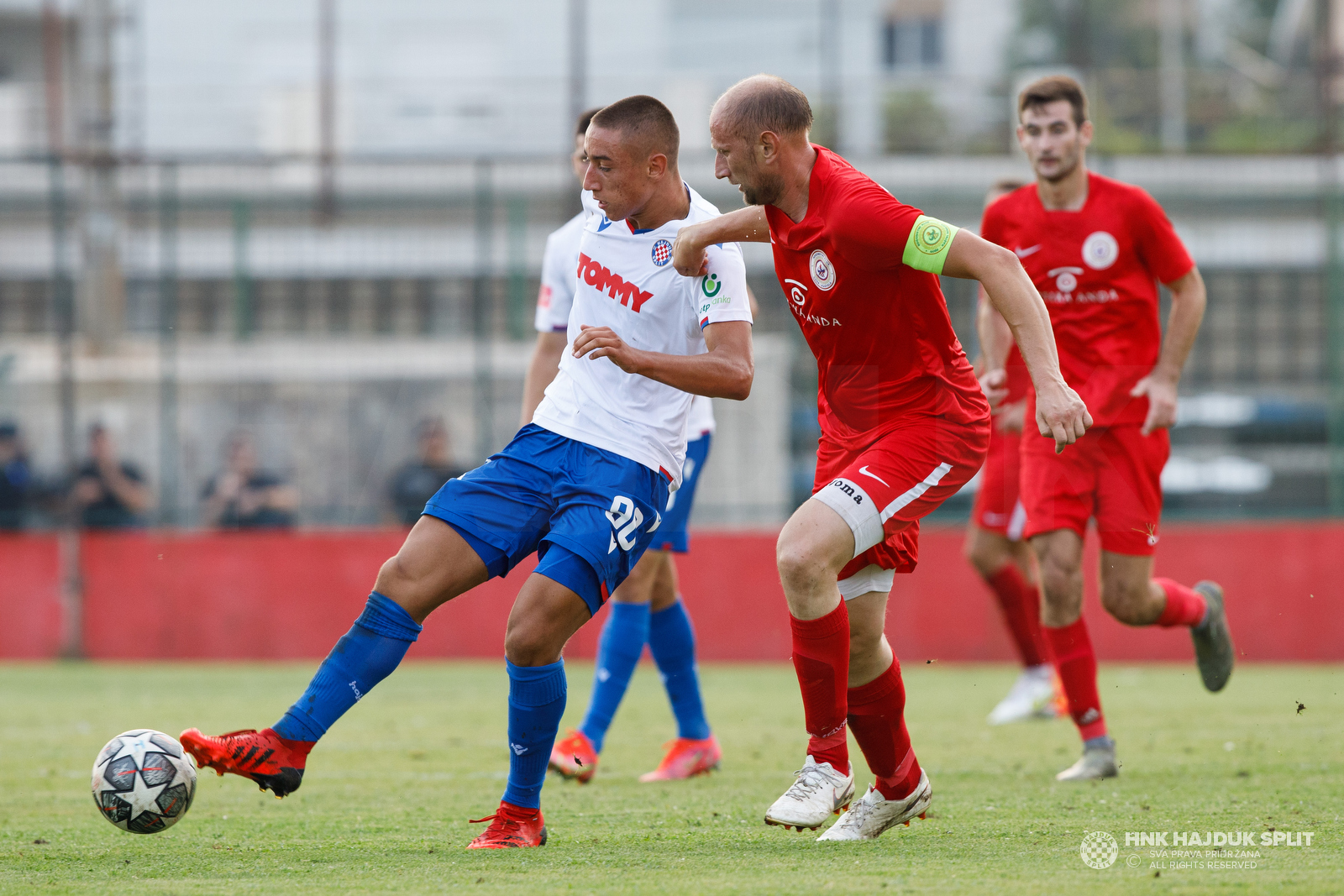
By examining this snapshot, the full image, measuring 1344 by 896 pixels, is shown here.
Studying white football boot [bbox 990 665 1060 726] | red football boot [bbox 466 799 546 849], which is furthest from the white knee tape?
white football boot [bbox 990 665 1060 726]

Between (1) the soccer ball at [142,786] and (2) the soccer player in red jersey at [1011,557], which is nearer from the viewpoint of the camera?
(1) the soccer ball at [142,786]

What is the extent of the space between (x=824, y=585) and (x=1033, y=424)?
2.32 meters

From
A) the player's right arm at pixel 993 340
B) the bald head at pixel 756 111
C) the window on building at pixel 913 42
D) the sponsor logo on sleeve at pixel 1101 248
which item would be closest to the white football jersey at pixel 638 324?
the bald head at pixel 756 111

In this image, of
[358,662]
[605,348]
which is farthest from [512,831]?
[605,348]

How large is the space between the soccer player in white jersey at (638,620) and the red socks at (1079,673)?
1.38 meters

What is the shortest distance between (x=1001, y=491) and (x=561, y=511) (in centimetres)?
408

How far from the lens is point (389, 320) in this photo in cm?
1198

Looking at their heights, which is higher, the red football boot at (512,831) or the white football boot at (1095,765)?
the red football boot at (512,831)

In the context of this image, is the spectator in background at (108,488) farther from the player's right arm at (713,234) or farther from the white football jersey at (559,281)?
the player's right arm at (713,234)

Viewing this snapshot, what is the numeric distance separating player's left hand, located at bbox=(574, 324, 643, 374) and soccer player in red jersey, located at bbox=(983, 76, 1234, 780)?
7.16 feet

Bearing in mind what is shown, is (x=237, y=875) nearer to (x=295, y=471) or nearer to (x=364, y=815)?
(x=364, y=815)

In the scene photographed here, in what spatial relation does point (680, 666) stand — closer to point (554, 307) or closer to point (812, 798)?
point (554, 307)

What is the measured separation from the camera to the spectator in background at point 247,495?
40.7ft

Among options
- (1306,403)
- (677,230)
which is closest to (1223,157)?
(1306,403)
